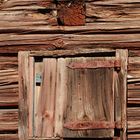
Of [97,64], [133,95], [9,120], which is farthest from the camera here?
[9,120]

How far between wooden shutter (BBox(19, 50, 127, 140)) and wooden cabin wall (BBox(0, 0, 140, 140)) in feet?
0.37

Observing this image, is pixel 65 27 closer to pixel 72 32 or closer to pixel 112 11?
pixel 72 32

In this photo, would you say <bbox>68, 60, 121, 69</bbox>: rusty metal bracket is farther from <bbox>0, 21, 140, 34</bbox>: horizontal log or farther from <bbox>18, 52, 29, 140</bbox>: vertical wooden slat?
<bbox>18, 52, 29, 140</bbox>: vertical wooden slat

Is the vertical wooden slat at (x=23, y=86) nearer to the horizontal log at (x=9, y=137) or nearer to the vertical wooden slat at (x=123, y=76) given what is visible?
the horizontal log at (x=9, y=137)

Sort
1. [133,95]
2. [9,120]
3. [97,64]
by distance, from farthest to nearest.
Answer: [9,120] → [133,95] → [97,64]

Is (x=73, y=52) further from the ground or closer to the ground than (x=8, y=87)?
further from the ground

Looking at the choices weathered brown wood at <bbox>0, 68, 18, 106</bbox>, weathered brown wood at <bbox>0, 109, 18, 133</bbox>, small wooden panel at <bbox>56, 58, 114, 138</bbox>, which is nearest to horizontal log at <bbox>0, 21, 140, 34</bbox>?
small wooden panel at <bbox>56, 58, 114, 138</bbox>

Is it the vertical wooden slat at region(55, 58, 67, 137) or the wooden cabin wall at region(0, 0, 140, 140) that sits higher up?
the wooden cabin wall at region(0, 0, 140, 140)

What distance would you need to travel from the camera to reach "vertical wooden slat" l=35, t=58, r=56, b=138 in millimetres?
5238

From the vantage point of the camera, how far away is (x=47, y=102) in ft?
17.3

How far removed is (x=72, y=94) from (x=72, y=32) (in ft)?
2.38

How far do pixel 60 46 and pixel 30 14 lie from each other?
0.52 metres

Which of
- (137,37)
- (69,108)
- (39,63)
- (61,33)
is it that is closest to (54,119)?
(69,108)

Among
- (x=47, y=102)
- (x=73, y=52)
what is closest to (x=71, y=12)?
(x=73, y=52)
